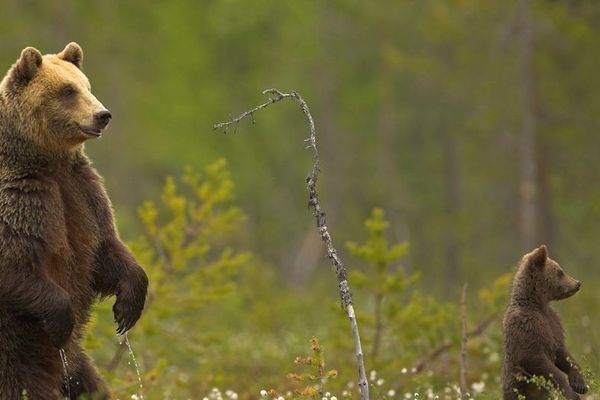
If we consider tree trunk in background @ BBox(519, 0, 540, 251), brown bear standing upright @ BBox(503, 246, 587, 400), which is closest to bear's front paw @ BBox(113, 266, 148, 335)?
brown bear standing upright @ BBox(503, 246, 587, 400)

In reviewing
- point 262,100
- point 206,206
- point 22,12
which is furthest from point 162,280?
point 262,100

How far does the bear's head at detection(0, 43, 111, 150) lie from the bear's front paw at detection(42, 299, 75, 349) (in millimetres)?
937

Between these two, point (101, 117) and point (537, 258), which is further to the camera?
point (537, 258)

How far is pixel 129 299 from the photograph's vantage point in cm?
711

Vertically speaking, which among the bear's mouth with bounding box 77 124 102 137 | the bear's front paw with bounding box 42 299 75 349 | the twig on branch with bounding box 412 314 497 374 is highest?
the twig on branch with bounding box 412 314 497 374

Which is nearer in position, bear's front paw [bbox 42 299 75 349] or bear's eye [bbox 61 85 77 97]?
bear's front paw [bbox 42 299 75 349]

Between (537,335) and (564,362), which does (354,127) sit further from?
(537,335)

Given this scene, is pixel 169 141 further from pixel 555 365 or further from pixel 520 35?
pixel 555 365

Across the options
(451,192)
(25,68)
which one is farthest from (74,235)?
(451,192)

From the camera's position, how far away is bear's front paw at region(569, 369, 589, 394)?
22.9ft

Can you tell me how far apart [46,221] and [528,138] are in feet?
60.4

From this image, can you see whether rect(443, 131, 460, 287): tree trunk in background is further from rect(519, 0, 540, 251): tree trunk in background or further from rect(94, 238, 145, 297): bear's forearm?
rect(94, 238, 145, 297): bear's forearm

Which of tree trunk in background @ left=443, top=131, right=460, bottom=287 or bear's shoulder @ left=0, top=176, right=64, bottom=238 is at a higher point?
tree trunk in background @ left=443, top=131, right=460, bottom=287

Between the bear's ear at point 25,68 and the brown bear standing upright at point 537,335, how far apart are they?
321 cm
